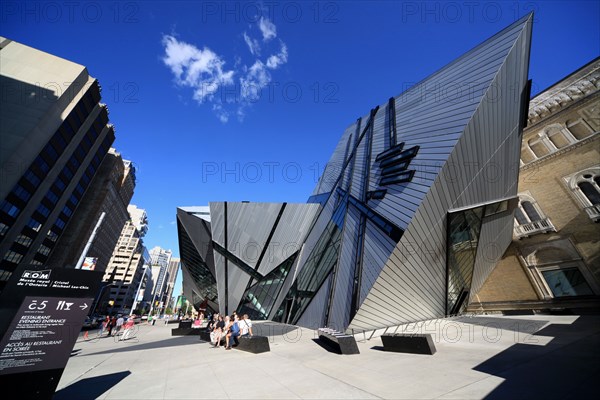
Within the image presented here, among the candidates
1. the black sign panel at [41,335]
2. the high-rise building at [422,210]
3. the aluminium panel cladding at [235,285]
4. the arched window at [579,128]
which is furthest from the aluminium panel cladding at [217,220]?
the arched window at [579,128]

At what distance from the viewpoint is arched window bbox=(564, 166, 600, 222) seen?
65.7ft

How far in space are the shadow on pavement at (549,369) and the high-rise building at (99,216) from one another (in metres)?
69.8

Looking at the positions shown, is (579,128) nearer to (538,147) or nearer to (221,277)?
(538,147)

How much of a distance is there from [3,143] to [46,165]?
11.1 m

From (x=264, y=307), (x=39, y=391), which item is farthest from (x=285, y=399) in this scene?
(x=264, y=307)

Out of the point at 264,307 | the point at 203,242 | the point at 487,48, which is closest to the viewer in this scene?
the point at 487,48

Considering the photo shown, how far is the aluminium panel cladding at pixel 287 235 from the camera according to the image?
24.4m

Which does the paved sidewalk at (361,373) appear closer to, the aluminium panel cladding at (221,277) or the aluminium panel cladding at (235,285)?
the aluminium panel cladding at (235,285)

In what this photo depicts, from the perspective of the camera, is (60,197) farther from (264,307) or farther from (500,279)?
(500,279)

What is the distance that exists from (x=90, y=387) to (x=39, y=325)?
2309 mm

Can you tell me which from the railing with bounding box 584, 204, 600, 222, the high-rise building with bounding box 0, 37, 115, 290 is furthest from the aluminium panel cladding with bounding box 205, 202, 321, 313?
the high-rise building with bounding box 0, 37, 115, 290

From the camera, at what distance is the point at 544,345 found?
26.6ft

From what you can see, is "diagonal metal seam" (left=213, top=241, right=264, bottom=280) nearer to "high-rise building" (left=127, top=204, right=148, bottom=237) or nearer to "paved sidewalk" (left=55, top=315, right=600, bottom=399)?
"paved sidewalk" (left=55, top=315, right=600, bottom=399)

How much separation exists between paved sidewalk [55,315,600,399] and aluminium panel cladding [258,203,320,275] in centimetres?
1454
